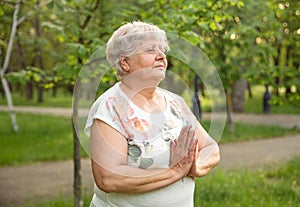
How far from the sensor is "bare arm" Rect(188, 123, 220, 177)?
2070 mm

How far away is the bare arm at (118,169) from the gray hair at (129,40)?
0.92 feet

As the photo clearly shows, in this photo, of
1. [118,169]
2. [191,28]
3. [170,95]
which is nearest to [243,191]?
[191,28]

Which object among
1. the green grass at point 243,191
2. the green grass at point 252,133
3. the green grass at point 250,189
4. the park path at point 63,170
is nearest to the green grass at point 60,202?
the green grass at point 243,191

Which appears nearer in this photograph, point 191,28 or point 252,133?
point 191,28

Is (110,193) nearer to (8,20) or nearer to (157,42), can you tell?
(157,42)

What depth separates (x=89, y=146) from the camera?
6.55ft

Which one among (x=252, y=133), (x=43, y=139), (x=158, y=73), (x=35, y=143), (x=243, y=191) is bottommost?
(x=252, y=133)

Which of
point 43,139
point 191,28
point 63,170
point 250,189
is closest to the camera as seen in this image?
point 191,28

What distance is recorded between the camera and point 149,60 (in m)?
1.90

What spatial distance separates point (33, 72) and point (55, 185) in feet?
8.49

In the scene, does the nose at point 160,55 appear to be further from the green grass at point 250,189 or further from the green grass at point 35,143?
the green grass at point 35,143

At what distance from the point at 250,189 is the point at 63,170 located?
3421 millimetres

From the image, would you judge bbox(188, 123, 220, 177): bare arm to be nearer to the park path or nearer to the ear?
the ear

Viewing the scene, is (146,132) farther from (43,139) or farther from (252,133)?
(252,133)
